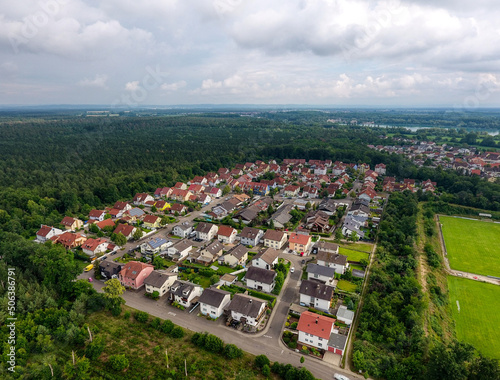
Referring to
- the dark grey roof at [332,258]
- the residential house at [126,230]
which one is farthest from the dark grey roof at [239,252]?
the residential house at [126,230]

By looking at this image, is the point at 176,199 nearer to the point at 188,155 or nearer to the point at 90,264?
the point at 90,264

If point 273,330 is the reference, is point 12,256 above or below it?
above

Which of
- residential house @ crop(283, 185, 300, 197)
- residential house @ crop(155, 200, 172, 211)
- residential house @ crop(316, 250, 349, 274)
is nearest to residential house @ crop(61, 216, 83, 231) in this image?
residential house @ crop(155, 200, 172, 211)

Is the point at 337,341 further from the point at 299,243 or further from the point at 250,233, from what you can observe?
the point at 250,233

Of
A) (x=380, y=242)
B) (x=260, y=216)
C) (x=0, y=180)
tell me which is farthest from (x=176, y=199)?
(x=380, y=242)

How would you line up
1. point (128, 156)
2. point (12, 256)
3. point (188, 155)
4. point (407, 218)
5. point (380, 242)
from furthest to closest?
point (188, 155) → point (128, 156) → point (407, 218) → point (380, 242) → point (12, 256)

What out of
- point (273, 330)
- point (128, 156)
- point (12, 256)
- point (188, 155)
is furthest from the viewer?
point (188, 155)

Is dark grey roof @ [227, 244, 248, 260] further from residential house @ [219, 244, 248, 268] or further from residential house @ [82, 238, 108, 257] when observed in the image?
residential house @ [82, 238, 108, 257]
